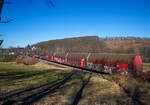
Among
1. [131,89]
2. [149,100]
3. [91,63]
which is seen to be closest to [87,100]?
[149,100]

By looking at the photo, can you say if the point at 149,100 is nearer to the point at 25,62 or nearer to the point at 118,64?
the point at 118,64

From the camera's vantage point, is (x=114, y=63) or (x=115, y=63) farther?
(x=114, y=63)

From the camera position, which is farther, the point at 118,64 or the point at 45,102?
the point at 118,64

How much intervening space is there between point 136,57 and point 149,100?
7.74 meters

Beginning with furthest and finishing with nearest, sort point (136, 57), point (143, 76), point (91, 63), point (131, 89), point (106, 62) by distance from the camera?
point (91, 63)
point (106, 62)
point (136, 57)
point (143, 76)
point (131, 89)

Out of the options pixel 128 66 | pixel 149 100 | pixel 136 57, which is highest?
pixel 136 57

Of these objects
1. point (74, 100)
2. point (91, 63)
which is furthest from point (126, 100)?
point (91, 63)

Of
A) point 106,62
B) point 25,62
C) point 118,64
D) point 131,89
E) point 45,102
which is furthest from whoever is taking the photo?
point 25,62

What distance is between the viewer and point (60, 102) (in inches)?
286

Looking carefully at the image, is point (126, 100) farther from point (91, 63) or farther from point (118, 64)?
point (91, 63)

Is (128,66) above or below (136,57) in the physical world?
below

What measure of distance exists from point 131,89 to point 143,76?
15.0 feet

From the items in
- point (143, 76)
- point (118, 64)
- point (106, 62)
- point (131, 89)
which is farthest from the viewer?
point (106, 62)

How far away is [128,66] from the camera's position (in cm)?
1507
